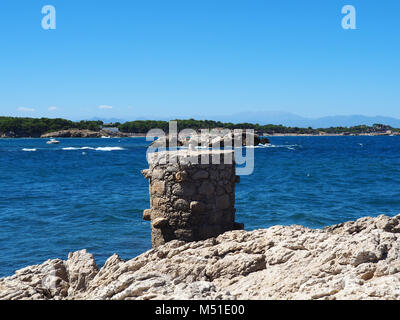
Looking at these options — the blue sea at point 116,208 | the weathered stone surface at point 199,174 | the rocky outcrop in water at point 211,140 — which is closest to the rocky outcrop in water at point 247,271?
the weathered stone surface at point 199,174

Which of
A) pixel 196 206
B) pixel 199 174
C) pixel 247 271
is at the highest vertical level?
pixel 199 174

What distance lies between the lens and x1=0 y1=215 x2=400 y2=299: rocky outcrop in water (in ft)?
14.4

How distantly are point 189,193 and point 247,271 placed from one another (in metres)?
2.24

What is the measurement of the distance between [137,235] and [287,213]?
5.53m

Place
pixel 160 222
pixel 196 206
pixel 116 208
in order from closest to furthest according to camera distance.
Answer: pixel 196 206 → pixel 160 222 → pixel 116 208

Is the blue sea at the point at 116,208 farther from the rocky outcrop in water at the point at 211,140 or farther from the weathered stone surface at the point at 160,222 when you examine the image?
the rocky outcrop in water at the point at 211,140

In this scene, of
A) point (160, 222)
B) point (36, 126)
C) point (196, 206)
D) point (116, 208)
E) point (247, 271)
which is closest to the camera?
point (247, 271)

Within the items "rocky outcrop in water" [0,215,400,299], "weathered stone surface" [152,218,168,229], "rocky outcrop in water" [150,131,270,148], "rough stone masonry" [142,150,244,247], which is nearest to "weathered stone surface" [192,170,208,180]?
"rough stone masonry" [142,150,244,247]

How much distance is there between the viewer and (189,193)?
7.41 meters

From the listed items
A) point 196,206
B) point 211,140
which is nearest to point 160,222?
point 196,206

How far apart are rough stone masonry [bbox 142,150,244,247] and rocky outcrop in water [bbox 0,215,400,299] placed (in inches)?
23.7

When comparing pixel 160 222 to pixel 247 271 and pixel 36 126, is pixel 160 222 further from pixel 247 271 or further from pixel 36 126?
pixel 36 126
